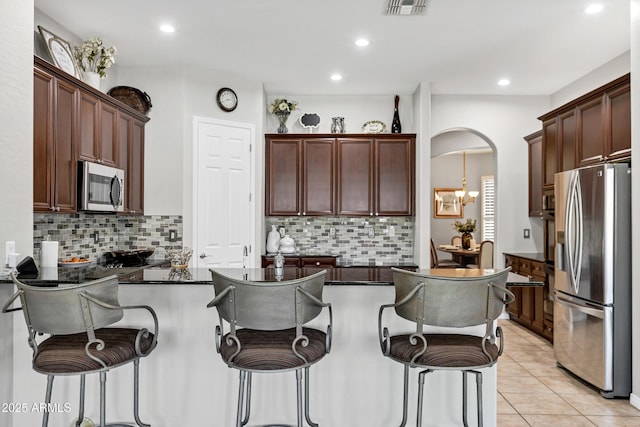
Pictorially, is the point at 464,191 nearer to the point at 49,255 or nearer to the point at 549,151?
the point at 549,151

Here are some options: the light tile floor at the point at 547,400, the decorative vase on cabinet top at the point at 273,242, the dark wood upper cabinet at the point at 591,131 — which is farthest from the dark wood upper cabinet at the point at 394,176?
the light tile floor at the point at 547,400

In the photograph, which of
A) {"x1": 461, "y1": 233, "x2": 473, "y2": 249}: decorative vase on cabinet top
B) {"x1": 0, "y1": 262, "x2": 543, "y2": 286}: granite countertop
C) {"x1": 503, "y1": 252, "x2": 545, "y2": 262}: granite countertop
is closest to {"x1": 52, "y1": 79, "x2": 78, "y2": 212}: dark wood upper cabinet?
{"x1": 0, "y1": 262, "x2": 543, "y2": 286}: granite countertop

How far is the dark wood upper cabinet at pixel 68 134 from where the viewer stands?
3043mm

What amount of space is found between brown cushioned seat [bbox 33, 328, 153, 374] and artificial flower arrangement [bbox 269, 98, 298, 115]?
3888mm

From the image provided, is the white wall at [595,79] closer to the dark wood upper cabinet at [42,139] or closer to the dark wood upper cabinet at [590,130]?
the dark wood upper cabinet at [590,130]

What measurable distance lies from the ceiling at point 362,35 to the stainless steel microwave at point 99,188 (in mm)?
1175

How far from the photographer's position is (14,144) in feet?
8.38

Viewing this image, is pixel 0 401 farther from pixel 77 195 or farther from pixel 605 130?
pixel 605 130

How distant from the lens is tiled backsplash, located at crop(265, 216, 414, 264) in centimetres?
577

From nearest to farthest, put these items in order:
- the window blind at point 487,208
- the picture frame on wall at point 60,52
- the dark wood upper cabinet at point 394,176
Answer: the picture frame on wall at point 60,52 → the dark wood upper cabinet at point 394,176 → the window blind at point 487,208

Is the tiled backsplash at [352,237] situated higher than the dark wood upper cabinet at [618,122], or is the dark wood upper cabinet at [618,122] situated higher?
the dark wood upper cabinet at [618,122]

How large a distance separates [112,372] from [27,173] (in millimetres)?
1228

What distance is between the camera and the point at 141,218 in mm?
4629

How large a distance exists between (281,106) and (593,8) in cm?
328
